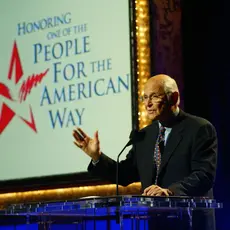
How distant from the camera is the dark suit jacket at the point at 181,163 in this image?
3.11 m

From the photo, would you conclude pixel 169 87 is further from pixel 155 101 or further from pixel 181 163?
pixel 181 163

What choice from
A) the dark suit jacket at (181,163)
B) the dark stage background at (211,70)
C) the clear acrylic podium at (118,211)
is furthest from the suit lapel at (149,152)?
the dark stage background at (211,70)

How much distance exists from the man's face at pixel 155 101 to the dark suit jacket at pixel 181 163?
129mm

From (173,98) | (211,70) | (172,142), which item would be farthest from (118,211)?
(211,70)

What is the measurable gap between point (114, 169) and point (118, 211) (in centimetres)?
83

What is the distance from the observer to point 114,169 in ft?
11.6

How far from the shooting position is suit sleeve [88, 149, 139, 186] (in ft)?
11.4

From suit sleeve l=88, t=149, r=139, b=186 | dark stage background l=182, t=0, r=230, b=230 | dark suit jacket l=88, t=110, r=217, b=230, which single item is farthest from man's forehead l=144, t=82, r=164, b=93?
dark stage background l=182, t=0, r=230, b=230

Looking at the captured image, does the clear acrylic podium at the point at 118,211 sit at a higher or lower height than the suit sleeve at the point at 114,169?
lower

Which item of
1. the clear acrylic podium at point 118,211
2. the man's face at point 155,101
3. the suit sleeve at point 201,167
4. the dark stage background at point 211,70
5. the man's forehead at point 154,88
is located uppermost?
the dark stage background at point 211,70

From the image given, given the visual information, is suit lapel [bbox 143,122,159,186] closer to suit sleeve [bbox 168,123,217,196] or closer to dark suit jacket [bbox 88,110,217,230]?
dark suit jacket [bbox 88,110,217,230]

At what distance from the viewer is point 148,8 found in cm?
473

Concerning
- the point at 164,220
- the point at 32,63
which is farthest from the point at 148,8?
the point at 164,220

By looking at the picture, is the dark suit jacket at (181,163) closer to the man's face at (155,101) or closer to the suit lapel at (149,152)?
the suit lapel at (149,152)
